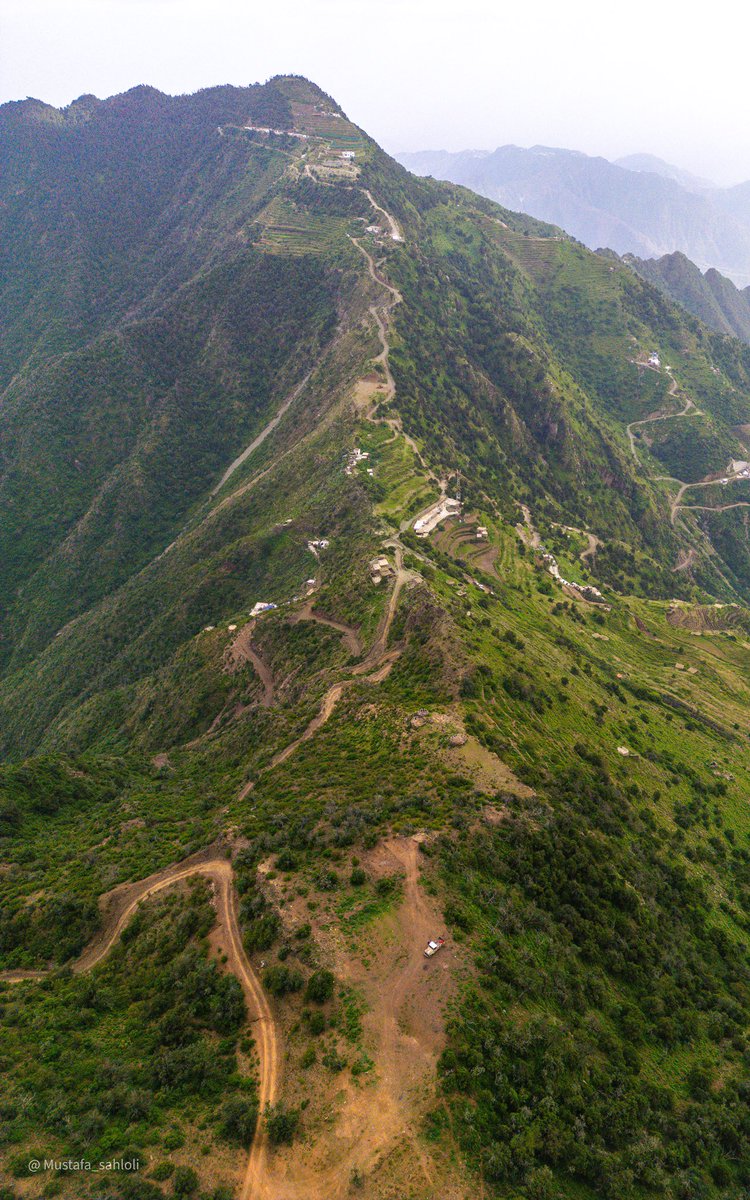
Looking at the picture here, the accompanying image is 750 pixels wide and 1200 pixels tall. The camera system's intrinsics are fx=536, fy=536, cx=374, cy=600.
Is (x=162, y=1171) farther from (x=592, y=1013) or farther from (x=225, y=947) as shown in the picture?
(x=592, y=1013)

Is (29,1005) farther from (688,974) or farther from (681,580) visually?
(681,580)

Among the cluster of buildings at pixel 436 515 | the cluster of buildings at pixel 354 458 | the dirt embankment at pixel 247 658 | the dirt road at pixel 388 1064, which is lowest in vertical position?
the dirt road at pixel 388 1064

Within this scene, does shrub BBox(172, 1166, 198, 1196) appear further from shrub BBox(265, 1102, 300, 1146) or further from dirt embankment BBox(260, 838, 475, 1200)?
shrub BBox(265, 1102, 300, 1146)

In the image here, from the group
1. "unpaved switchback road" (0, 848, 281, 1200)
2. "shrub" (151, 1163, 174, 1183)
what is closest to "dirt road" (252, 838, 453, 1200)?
"unpaved switchback road" (0, 848, 281, 1200)

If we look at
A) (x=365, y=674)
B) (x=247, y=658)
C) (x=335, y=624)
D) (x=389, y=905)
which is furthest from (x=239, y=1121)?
(x=247, y=658)

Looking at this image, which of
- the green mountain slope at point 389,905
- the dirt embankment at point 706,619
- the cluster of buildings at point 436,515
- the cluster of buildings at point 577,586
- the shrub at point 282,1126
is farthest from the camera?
the cluster of buildings at point 577,586

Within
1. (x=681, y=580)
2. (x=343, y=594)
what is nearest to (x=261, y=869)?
(x=343, y=594)

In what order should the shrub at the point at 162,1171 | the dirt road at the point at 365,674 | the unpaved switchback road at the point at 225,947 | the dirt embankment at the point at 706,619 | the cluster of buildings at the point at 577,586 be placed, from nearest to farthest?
the shrub at the point at 162,1171 → the unpaved switchback road at the point at 225,947 → the dirt road at the point at 365,674 → the dirt embankment at the point at 706,619 → the cluster of buildings at the point at 577,586

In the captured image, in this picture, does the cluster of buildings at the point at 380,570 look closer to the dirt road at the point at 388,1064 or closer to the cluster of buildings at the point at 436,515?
the cluster of buildings at the point at 436,515

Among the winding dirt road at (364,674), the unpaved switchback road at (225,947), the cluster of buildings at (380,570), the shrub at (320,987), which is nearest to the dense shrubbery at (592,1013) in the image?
the shrub at (320,987)
